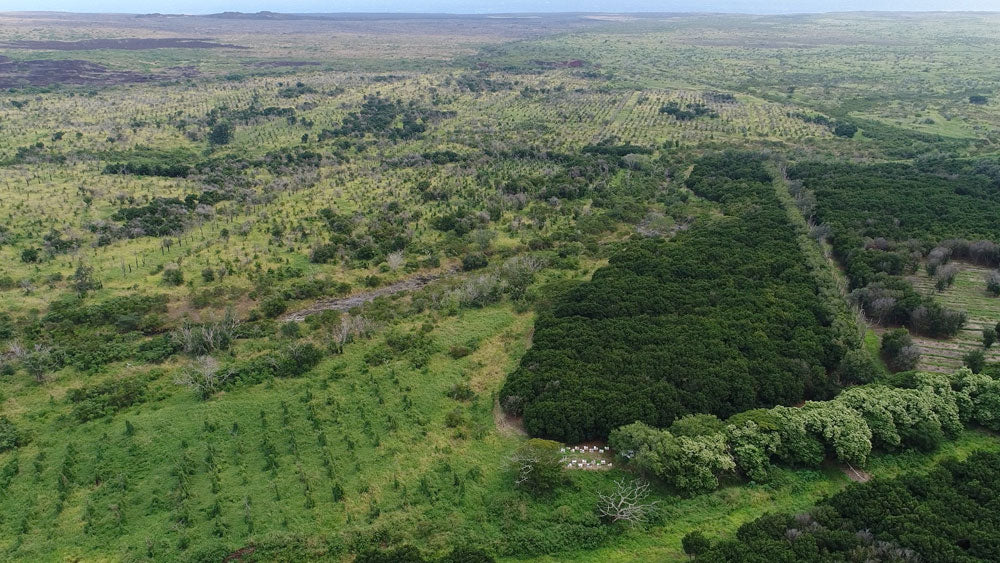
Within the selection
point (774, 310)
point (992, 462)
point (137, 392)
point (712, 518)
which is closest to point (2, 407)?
point (137, 392)

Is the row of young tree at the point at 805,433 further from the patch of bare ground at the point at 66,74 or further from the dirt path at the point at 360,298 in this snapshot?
the patch of bare ground at the point at 66,74

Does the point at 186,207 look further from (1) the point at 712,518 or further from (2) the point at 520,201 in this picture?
(1) the point at 712,518

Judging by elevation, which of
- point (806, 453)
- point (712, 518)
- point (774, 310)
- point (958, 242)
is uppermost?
point (958, 242)

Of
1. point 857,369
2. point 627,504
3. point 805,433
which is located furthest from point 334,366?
point 857,369

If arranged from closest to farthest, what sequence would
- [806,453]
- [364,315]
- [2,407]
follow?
[806,453]
[2,407]
[364,315]

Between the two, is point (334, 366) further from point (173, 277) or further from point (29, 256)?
point (29, 256)

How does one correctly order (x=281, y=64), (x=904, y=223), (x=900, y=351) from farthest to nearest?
(x=281, y=64)
(x=904, y=223)
(x=900, y=351)

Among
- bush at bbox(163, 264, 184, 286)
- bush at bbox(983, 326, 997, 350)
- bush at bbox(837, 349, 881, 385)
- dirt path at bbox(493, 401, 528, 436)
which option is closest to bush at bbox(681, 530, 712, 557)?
dirt path at bbox(493, 401, 528, 436)
